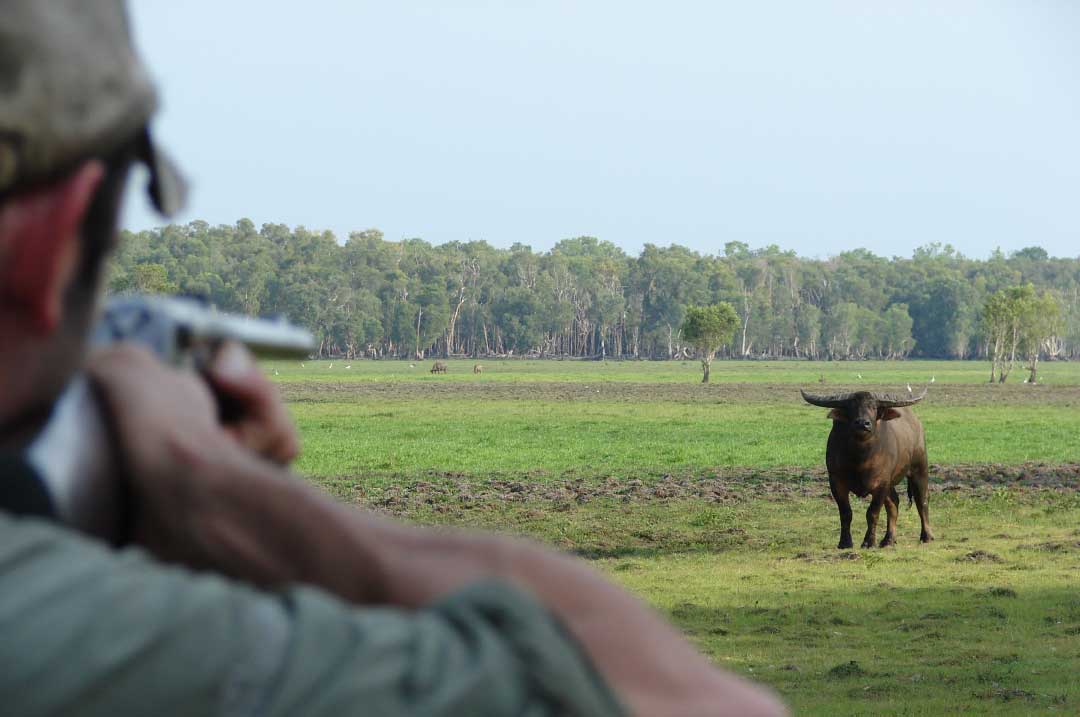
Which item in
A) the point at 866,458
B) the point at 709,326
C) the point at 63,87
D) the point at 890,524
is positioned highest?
the point at 709,326

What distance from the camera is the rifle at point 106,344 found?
65cm

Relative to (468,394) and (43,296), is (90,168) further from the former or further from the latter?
(468,394)

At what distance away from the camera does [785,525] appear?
56.5ft

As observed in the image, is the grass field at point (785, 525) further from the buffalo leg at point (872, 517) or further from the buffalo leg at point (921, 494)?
the buffalo leg at point (872, 517)

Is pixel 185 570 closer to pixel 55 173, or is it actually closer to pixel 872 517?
pixel 55 173

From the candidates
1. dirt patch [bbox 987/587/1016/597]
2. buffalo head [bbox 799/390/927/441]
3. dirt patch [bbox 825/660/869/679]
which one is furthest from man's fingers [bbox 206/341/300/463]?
Answer: buffalo head [bbox 799/390/927/441]

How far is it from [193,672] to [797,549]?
15.3 meters

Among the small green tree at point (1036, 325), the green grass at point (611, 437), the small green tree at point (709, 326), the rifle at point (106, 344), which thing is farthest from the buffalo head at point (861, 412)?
the small green tree at point (1036, 325)

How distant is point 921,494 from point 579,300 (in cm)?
10663

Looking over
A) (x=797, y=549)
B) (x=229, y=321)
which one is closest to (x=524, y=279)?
(x=797, y=549)

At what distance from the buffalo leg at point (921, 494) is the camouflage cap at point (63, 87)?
16227 millimetres

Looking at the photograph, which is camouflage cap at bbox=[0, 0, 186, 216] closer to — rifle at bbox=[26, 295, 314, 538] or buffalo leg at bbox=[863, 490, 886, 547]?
rifle at bbox=[26, 295, 314, 538]

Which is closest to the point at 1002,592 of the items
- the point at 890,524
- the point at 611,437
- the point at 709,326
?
the point at 890,524

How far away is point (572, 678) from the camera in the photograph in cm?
61
